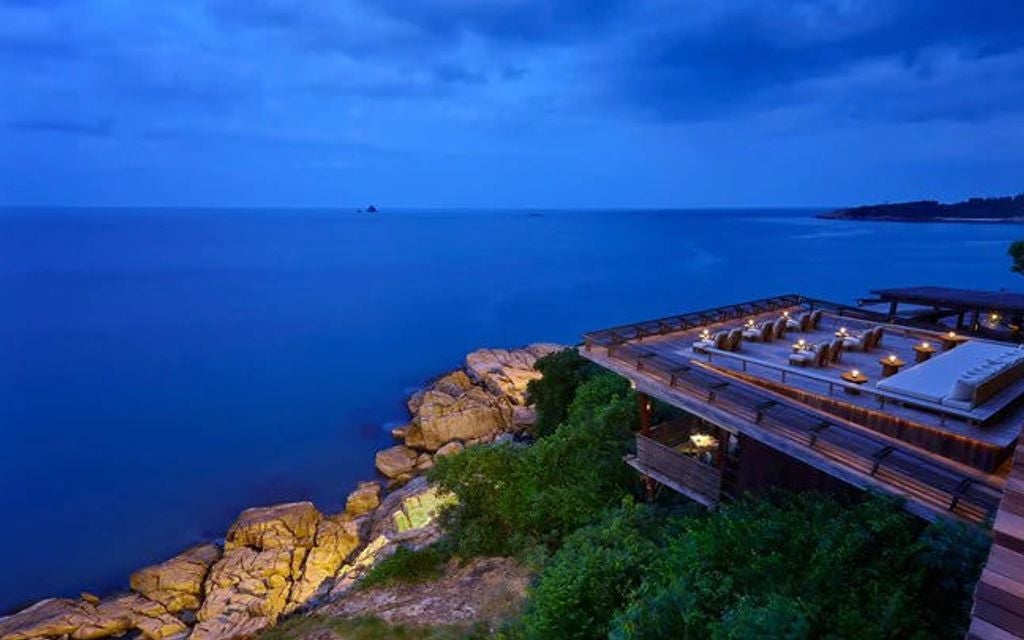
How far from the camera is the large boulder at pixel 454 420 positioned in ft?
94.1

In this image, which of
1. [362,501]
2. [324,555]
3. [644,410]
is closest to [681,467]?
[644,410]

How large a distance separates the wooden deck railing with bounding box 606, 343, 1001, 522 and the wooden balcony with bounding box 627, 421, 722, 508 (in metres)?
1.90

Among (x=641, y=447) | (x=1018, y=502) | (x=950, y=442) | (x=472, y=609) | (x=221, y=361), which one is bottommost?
(x=221, y=361)

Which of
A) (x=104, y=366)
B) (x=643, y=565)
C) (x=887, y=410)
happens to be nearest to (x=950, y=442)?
(x=887, y=410)

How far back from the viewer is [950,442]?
28.2 ft

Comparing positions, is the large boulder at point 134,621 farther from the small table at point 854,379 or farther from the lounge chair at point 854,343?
the lounge chair at point 854,343

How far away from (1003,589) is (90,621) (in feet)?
73.3

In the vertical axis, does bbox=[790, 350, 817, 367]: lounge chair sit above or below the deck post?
above

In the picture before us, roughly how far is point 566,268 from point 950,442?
260ft

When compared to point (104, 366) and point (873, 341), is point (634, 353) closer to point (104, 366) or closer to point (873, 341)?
point (873, 341)

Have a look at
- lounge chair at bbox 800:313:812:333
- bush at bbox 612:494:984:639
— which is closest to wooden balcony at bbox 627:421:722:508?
bush at bbox 612:494:984:639

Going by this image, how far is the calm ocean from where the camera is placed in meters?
26.0

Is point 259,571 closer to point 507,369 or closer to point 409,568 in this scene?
point 409,568

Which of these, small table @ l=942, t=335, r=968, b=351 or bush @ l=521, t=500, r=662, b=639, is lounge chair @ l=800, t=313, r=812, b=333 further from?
bush @ l=521, t=500, r=662, b=639
